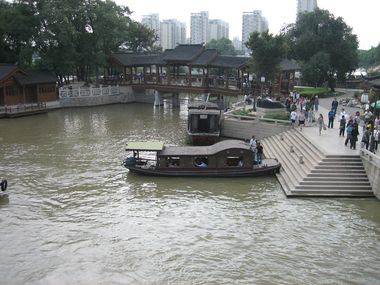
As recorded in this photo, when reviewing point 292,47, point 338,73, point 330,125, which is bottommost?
point 330,125

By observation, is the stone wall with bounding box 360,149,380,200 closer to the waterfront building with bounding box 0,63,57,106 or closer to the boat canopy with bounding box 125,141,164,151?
the boat canopy with bounding box 125,141,164,151

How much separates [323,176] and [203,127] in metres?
13.6

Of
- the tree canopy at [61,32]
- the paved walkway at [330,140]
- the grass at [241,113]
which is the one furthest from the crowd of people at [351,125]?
the tree canopy at [61,32]

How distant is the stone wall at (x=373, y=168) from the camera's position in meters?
21.3

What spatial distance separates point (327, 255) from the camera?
52.7ft

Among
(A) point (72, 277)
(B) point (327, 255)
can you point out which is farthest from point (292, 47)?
(A) point (72, 277)

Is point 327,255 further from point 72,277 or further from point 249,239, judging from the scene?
point 72,277

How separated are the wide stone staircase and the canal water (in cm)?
75

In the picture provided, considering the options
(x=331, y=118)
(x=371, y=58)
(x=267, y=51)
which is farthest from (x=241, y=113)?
(x=371, y=58)

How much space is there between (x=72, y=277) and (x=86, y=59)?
154ft

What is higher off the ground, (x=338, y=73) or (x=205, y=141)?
(x=338, y=73)

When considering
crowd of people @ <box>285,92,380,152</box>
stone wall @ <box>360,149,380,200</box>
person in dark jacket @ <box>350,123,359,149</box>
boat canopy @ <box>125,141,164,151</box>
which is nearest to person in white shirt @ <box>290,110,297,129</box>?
crowd of people @ <box>285,92,380,152</box>

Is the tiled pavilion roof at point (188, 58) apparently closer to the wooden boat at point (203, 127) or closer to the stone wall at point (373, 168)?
the wooden boat at point (203, 127)

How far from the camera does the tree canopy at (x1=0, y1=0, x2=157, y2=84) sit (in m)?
52.6
